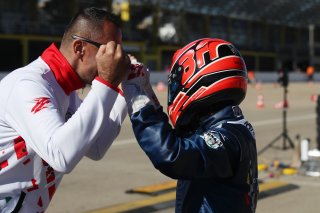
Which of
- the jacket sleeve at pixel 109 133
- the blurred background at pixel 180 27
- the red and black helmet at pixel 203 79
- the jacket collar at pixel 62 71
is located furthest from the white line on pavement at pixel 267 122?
the blurred background at pixel 180 27

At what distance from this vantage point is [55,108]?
2459mm

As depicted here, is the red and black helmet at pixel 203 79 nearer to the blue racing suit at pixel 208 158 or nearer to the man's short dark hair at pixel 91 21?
the blue racing suit at pixel 208 158

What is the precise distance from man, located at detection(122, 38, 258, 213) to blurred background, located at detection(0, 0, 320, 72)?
47.8 metres

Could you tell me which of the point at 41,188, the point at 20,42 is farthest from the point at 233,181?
the point at 20,42

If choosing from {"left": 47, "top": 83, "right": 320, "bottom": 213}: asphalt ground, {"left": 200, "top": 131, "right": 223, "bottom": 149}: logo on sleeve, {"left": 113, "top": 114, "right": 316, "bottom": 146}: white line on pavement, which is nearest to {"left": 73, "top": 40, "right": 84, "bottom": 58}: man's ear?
{"left": 200, "top": 131, "right": 223, "bottom": 149}: logo on sleeve

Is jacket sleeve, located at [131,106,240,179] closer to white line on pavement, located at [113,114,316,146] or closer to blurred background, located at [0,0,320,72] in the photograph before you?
white line on pavement, located at [113,114,316,146]

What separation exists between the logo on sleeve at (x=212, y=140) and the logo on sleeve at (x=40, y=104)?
26.0 inches

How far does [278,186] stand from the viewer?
7824 mm

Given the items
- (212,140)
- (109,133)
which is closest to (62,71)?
(109,133)

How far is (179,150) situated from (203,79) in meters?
0.37

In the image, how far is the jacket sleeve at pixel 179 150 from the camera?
2.27 metres

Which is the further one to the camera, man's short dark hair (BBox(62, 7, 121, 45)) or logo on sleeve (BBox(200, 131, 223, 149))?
man's short dark hair (BBox(62, 7, 121, 45))

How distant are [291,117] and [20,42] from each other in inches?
1388

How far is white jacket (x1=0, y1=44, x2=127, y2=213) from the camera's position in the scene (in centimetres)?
227
